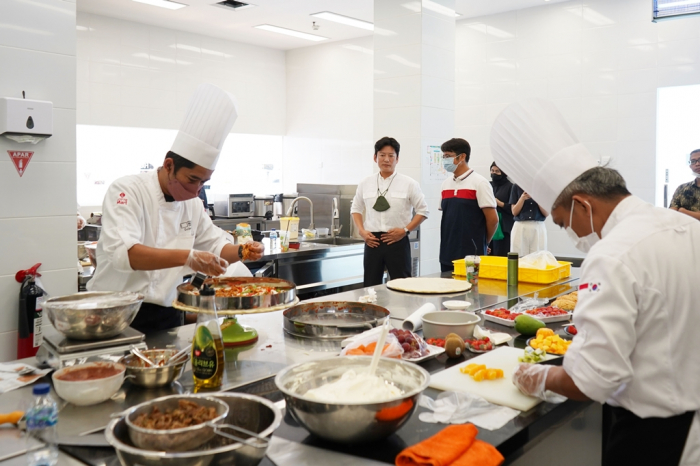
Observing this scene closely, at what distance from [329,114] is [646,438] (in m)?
8.52

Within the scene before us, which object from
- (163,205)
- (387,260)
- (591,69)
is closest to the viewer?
(163,205)

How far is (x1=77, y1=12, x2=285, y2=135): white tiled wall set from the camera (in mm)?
7816

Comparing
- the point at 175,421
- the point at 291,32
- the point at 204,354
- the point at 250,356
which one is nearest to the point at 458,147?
the point at 250,356

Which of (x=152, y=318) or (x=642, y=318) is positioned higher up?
(x=642, y=318)

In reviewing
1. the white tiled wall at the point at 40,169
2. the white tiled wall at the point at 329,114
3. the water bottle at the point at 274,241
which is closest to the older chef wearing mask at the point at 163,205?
the white tiled wall at the point at 40,169

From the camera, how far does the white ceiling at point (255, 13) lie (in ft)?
24.3

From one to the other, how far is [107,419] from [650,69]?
7154 mm

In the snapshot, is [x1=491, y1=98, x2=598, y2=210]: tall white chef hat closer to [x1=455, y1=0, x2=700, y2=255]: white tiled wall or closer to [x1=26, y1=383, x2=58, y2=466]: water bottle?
[x1=26, y1=383, x2=58, y2=466]: water bottle

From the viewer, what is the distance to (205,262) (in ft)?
7.83

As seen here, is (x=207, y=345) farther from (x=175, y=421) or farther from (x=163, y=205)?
(x=163, y=205)

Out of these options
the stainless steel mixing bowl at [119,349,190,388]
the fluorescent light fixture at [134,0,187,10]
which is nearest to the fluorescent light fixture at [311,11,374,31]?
the fluorescent light fixture at [134,0,187,10]

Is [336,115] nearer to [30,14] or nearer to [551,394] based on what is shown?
[30,14]

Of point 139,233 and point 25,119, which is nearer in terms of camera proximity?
point 139,233

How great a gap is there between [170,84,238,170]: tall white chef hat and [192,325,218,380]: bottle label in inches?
42.0
